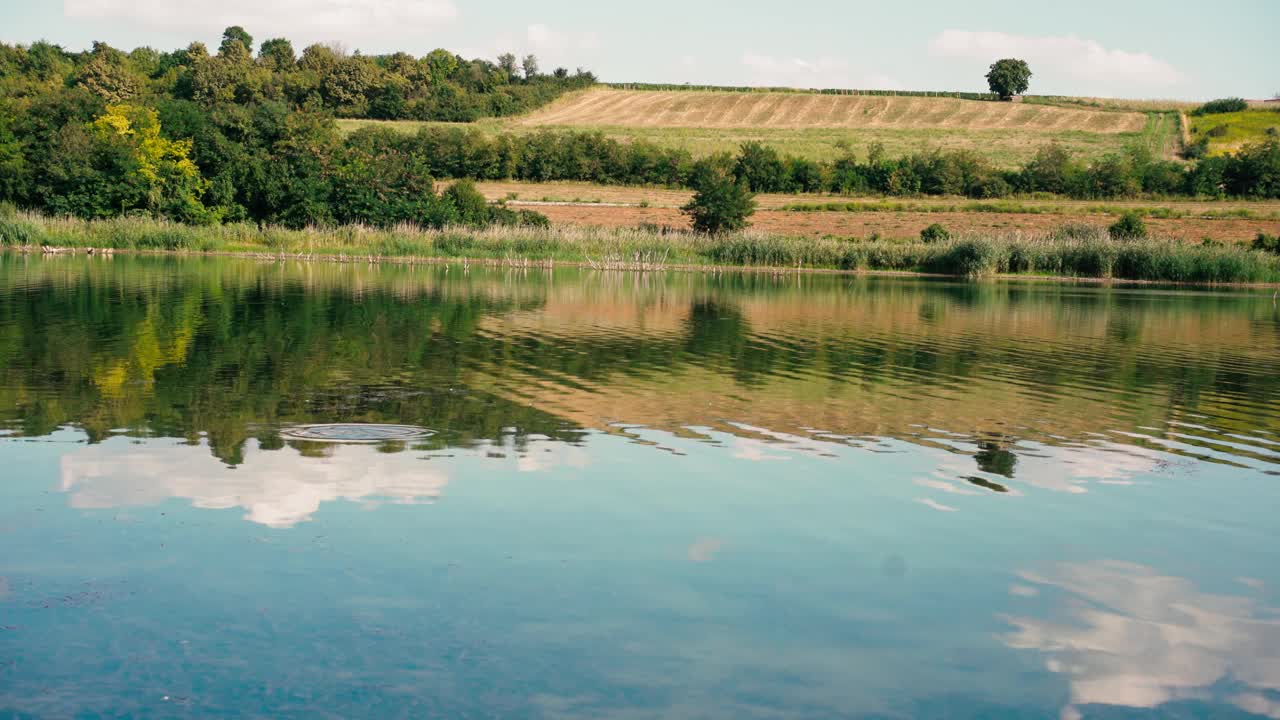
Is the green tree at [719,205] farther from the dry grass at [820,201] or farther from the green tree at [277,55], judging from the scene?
the green tree at [277,55]

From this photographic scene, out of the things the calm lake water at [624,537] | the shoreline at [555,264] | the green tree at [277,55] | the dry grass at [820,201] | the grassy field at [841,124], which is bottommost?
the calm lake water at [624,537]

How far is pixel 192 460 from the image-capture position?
9.95m

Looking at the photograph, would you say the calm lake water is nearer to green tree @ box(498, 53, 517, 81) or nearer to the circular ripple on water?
the circular ripple on water

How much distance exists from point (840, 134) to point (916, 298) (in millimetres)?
71922

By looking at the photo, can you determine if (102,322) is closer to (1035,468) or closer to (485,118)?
(1035,468)

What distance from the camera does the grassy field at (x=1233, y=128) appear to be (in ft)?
325

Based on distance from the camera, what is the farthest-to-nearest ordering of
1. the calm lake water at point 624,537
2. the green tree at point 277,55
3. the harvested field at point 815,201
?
the green tree at point 277,55 → the harvested field at point 815,201 → the calm lake water at point 624,537

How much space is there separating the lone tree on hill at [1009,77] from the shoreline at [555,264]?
78752 millimetres

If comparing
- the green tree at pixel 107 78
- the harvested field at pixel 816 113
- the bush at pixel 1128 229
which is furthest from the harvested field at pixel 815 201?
the green tree at pixel 107 78

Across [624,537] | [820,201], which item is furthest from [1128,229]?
[624,537]

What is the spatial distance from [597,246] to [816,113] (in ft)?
203

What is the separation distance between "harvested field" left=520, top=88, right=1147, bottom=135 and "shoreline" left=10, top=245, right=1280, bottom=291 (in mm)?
53209

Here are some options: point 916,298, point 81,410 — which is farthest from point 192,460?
point 916,298

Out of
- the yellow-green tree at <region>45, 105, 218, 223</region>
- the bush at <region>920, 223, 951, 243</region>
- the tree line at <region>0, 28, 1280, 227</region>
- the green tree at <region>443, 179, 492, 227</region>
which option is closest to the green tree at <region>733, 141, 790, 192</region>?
the tree line at <region>0, 28, 1280, 227</region>
